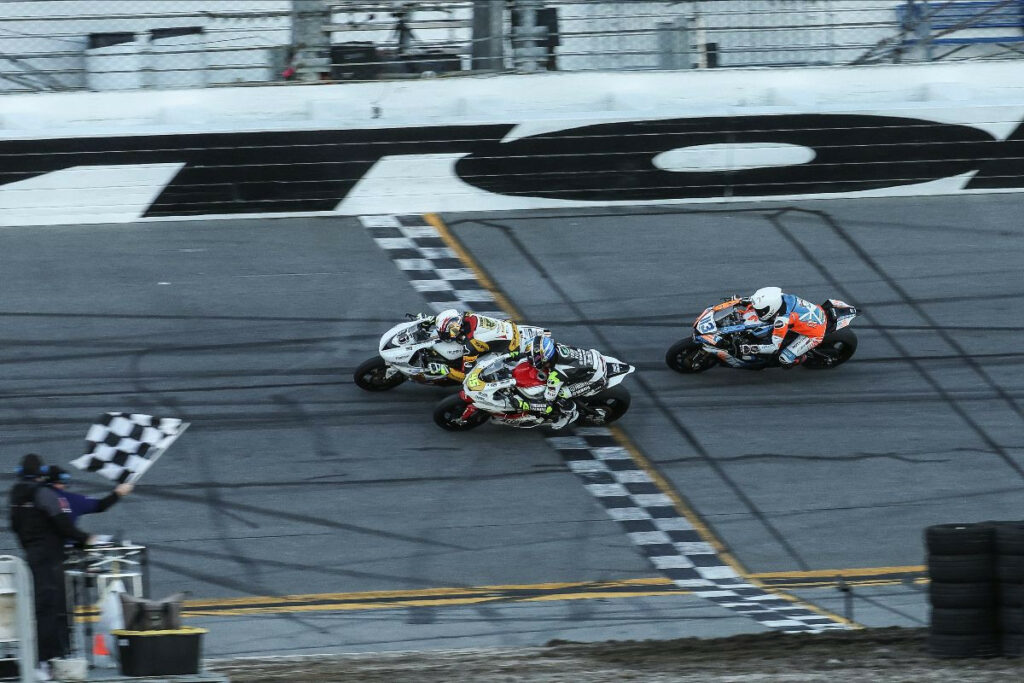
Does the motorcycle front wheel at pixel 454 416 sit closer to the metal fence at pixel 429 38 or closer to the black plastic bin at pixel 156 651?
the black plastic bin at pixel 156 651

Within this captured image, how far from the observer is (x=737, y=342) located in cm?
1371

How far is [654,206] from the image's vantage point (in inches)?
693

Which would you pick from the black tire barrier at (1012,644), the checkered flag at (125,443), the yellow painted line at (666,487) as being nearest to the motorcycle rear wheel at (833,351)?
the yellow painted line at (666,487)

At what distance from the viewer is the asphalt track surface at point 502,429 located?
1083cm

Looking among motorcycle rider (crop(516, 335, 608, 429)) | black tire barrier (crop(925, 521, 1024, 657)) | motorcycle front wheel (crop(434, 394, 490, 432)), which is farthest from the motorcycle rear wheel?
black tire barrier (crop(925, 521, 1024, 657))

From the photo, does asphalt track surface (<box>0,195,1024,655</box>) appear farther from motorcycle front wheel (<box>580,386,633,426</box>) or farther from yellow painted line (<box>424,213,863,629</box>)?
motorcycle front wheel (<box>580,386,633,426</box>)

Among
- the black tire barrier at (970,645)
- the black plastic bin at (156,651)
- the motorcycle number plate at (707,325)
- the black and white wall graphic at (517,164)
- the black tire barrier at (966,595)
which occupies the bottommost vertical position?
the black tire barrier at (970,645)

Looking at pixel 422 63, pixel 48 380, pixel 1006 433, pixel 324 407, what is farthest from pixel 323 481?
pixel 422 63

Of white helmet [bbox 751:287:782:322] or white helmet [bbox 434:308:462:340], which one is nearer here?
white helmet [bbox 434:308:462:340]

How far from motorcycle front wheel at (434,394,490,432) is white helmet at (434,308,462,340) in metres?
0.54

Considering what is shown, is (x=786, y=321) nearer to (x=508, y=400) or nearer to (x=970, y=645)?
(x=508, y=400)

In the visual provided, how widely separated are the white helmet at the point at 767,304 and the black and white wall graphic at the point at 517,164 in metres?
4.27

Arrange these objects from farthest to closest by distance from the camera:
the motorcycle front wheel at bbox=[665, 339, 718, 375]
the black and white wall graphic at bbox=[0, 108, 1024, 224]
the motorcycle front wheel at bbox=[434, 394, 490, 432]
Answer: the black and white wall graphic at bbox=[0, 108, 1024, 224] < the motorcycle front wheel at bbox=[665, 339, 718, 375] < the motorcycle front wheel at bbox=[434, 394, 490, 432]

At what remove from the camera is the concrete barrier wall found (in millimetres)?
17156
